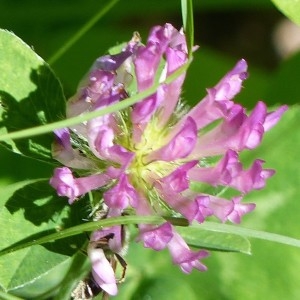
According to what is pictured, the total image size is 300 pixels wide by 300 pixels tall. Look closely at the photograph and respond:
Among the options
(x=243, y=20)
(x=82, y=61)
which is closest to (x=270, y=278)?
(x=82, y=61)

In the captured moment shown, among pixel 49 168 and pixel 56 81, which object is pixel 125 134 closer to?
pixel 56 81

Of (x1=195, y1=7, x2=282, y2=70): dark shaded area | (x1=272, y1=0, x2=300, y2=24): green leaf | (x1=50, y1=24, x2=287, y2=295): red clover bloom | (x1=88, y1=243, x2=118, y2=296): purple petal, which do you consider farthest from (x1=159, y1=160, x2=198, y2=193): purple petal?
(x1=195, y1=7, x2=282, y2=70): dark shaded area

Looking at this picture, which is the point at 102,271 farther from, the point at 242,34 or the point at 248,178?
the point at 242,34

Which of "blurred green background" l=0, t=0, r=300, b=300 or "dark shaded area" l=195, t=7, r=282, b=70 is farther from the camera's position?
"dark shaded area" l=195, t=7, r=282, b=70

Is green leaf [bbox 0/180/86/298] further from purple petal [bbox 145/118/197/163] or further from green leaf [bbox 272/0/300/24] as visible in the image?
green leaf [bbox 272/0/300/24]

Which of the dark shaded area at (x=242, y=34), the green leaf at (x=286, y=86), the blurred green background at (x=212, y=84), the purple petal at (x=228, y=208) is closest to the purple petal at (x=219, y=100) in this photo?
the purple petal at (x=228, y=208)

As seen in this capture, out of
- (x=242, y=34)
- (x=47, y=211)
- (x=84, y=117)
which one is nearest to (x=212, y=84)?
(x=242, y=34)

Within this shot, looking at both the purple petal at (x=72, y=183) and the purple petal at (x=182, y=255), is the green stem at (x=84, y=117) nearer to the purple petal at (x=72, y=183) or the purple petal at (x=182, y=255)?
the purple petal at (x=72, y=183)
